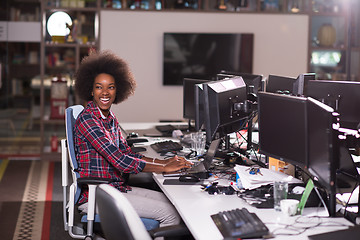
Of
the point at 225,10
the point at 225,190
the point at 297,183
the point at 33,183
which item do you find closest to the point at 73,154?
the point at 225,190

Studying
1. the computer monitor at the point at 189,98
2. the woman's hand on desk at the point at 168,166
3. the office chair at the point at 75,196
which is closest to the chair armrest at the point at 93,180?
the office chair at the point at 75,196

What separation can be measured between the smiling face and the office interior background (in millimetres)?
3272

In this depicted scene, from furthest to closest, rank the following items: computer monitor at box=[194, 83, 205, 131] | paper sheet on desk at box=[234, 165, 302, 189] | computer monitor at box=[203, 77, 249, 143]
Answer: computer monitor at box=[194, 83, 205, 131]
computer monitor at box=[203, 77, 249, 143]
paper sheet on desk at box=[234, 165, 302, 189]

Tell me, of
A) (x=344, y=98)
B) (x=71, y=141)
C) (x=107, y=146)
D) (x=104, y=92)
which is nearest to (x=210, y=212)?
(x=107, y=146)

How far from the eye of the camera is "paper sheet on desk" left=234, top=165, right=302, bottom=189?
2.79 m

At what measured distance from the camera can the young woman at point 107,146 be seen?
304cm

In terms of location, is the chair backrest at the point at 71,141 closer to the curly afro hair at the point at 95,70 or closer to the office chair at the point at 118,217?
the curly afro hair at the point at 95,70

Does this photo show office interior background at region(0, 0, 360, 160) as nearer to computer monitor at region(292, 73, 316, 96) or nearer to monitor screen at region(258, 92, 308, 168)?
computer monitor at region(292, 73, 316, 96)

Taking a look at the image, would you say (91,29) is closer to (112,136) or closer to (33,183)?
(33,183)

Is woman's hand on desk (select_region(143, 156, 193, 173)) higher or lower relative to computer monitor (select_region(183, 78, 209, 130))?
lower

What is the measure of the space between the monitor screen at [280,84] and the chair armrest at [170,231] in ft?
6.00

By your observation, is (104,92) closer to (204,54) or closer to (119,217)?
(119,217)

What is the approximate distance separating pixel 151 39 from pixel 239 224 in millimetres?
4822

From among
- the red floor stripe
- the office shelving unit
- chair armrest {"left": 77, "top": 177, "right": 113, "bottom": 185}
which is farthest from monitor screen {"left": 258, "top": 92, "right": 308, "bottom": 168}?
the office shelving unit
